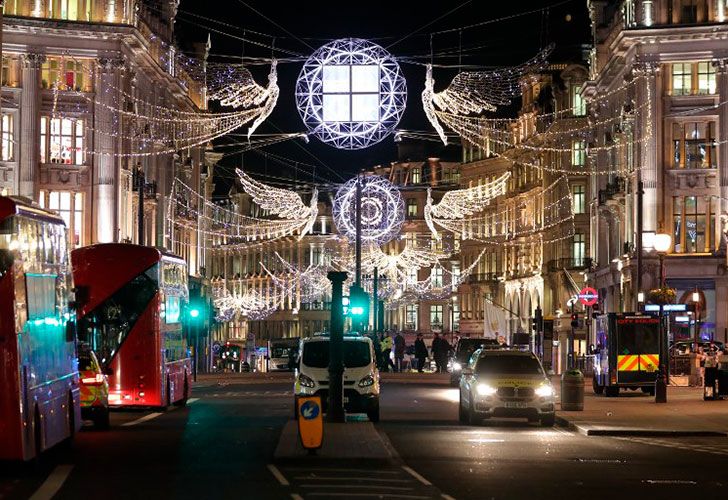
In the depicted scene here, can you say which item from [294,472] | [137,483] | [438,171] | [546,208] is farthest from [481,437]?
[438,171]

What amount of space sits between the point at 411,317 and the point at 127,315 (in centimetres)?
12092

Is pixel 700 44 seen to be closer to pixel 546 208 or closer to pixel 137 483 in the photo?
pixel 546 208

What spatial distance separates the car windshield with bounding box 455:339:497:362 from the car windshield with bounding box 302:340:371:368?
20.7 metres

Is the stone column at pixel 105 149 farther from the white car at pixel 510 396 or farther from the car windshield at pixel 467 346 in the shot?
the white car at pixel 510 396

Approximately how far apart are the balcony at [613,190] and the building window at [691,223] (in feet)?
20.3

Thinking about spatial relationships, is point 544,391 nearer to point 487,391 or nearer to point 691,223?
point 487,391

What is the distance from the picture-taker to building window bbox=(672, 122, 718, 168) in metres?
75.9

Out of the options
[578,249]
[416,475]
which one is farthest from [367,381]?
[578,249]

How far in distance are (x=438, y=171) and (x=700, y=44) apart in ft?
263

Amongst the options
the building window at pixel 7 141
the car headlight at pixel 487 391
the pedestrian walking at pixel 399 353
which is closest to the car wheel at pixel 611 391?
the car headlight at pixel 487 391

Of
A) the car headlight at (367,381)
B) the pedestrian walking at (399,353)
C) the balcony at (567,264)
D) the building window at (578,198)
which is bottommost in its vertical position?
the pedestrian walking at (399,353)

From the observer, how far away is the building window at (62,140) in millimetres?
71062

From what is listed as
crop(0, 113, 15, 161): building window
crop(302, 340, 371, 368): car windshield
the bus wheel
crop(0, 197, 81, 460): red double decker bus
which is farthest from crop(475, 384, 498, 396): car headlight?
crop(0, 113, 15, 161): building window

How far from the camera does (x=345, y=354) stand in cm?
3706
